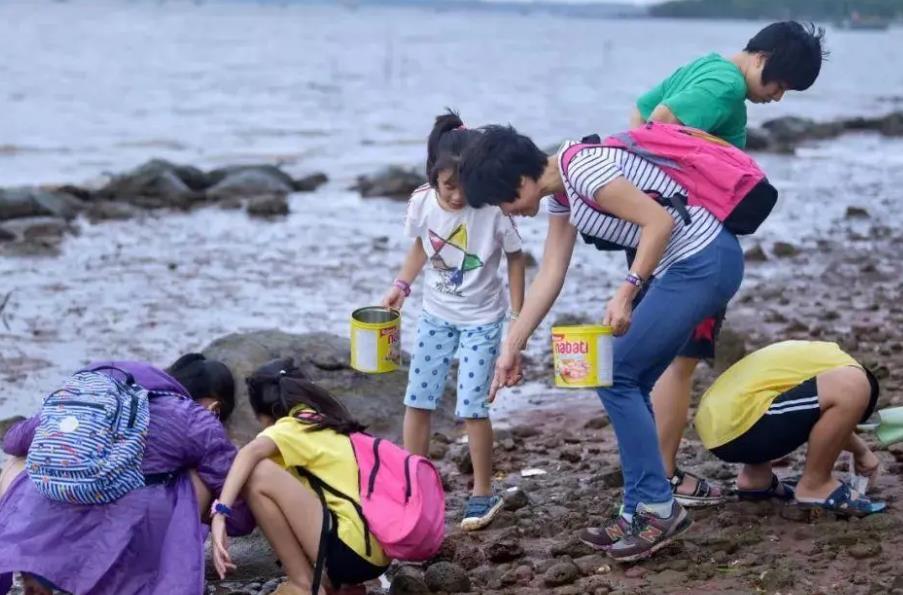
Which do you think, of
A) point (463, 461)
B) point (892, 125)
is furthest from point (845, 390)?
point (892, 125)

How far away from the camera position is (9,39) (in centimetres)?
6316

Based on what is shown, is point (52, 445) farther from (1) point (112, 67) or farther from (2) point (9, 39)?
(2) point (9, 39)

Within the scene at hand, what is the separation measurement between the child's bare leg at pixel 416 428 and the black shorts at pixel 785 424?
133cm

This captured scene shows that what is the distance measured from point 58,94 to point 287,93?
6431 millimetres

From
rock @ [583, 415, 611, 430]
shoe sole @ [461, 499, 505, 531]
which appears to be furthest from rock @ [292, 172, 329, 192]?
shoe sole @ [461, 499, 505, 531]

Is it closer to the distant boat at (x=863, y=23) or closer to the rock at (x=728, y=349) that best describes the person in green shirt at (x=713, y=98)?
the rock at (x=728, y=349)

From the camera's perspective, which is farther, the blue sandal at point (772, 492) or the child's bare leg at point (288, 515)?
the blue sandal at point (772, 492)

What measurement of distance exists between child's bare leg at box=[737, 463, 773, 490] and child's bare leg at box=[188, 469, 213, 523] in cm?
203

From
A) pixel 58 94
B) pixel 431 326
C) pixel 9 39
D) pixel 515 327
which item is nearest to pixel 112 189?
pixel 431 326

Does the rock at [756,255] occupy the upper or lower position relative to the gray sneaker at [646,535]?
lower

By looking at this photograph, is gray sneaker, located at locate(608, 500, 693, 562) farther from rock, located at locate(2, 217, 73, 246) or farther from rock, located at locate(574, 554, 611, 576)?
rock, located at locate(2, 217, 73, 246)

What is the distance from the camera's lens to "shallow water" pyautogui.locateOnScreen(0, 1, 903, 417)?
9656mm

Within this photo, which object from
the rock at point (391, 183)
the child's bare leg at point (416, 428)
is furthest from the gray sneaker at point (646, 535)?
→ the rock at point (391, 183)

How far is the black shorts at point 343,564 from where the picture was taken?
4152 mm
